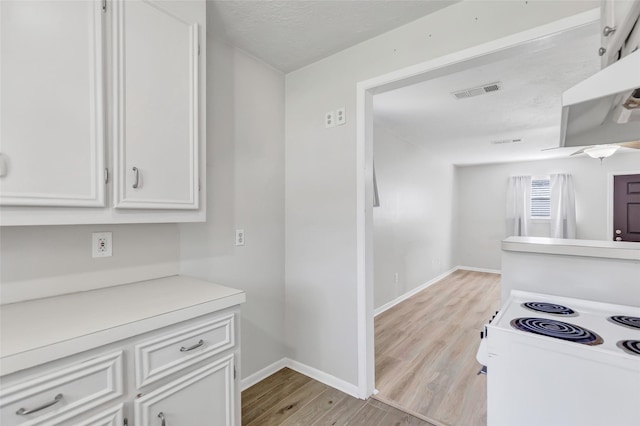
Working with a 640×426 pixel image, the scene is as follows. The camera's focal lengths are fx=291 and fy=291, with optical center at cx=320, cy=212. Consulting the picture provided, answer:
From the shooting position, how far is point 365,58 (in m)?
2.00

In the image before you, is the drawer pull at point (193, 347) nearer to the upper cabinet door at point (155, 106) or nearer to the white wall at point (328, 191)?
the upper cabinet door at point (155, 106)

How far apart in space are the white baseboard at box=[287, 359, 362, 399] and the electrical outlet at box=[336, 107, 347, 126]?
1873mm

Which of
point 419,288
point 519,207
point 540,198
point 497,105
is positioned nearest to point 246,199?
point 497,105

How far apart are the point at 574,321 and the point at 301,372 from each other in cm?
182

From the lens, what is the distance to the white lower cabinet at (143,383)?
835 millimetres

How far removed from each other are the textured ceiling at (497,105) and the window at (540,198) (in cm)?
129

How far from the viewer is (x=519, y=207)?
607 cm

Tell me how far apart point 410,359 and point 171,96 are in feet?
8.99

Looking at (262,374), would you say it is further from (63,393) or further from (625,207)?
(625,207)

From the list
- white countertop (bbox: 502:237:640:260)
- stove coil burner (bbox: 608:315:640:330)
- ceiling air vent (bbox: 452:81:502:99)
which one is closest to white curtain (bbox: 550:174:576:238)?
ceiling air vent (bbox: 452:81:502:99)

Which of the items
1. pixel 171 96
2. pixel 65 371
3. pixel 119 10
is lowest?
pixel 65 371

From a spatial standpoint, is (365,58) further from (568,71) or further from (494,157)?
(494,157)

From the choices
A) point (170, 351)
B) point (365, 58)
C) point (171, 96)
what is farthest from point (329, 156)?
point (170, 351)

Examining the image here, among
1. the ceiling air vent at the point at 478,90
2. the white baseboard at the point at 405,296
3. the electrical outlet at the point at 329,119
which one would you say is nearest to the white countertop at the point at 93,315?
the electrical outlet at the point at 329,119
